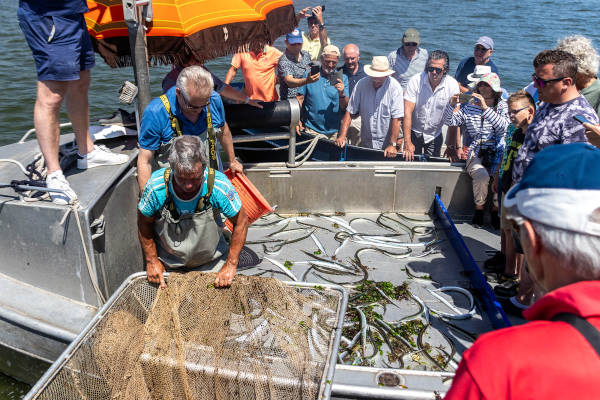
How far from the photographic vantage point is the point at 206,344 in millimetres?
3275

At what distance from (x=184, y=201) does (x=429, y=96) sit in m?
3.79

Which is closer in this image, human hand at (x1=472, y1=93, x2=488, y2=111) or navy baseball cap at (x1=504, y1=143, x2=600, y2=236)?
navy baseball cap at (x1=504, y1=143, x2=600, y2=236)

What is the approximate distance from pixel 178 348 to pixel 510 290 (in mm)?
2734

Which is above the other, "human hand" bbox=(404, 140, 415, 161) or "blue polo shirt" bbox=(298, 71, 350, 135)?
"blue polo shirt" bbox=(298, 71, 350, 135)

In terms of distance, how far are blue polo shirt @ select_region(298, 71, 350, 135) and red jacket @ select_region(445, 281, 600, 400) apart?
5.61 metres

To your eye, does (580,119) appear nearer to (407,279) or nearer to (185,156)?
(407,279)

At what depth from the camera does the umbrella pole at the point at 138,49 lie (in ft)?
13.1

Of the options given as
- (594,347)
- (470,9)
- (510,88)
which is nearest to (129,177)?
(594,347)

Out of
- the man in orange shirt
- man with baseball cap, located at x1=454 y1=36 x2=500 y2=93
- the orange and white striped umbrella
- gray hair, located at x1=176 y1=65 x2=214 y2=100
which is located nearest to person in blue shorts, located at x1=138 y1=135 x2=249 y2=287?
gray hair, located at x1=176 y1=65 x2=214 y2=100

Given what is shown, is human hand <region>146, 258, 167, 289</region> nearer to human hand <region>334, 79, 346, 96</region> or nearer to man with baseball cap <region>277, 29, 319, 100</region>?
man with baseball cap <region>277, 29, 319, 100</region>

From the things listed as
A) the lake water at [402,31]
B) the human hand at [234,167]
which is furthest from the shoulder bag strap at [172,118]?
the lake water at [402,31]

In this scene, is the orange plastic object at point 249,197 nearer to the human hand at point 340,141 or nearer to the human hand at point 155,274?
the human hand at point 155,274

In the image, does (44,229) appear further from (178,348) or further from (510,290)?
(510,290)

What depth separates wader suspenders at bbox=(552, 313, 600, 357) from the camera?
1.21 m
